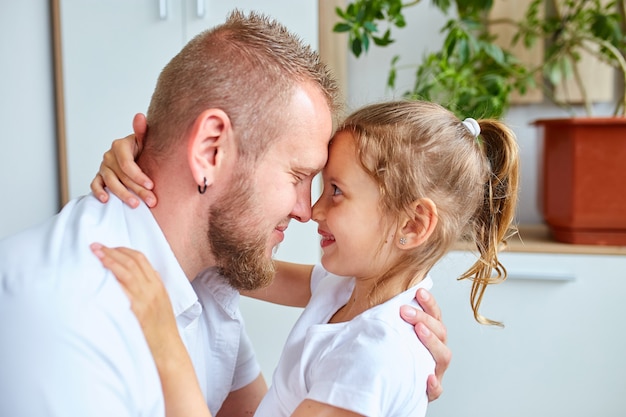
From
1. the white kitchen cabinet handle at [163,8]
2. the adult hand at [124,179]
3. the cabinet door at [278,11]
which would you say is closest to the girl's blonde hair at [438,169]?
the adult hand at [124,179]

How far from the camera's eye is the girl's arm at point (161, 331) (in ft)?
3.16

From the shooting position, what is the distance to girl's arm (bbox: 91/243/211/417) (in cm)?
96

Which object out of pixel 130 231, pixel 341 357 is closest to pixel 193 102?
pixel 130 231

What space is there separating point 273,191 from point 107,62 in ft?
3.81

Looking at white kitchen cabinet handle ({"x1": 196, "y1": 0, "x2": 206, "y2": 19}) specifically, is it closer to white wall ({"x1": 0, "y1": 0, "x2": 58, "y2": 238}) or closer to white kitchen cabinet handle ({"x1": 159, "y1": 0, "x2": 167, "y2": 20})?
white kitchen cabinet handle ({"x1": 159, "y1": 0, "x2": 167, "y2": 20})

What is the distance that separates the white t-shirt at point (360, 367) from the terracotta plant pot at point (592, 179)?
85 cm

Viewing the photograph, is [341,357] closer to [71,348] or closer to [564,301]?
[71,348]

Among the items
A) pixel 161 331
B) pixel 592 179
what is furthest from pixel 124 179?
pixel 592 179

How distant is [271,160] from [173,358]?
1.12ft

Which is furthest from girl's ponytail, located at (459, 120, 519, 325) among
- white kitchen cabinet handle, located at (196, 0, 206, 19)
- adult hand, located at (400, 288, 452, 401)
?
white kitchen cabinet handle, located at (196, 0, 206, 19)

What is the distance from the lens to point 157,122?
116 cm

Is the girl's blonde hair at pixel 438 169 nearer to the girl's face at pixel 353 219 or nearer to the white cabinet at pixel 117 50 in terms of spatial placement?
the girl's face at pixel 353 219

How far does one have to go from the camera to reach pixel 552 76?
7.25ft

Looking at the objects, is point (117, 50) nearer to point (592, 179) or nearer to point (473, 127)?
point (473, 127)
